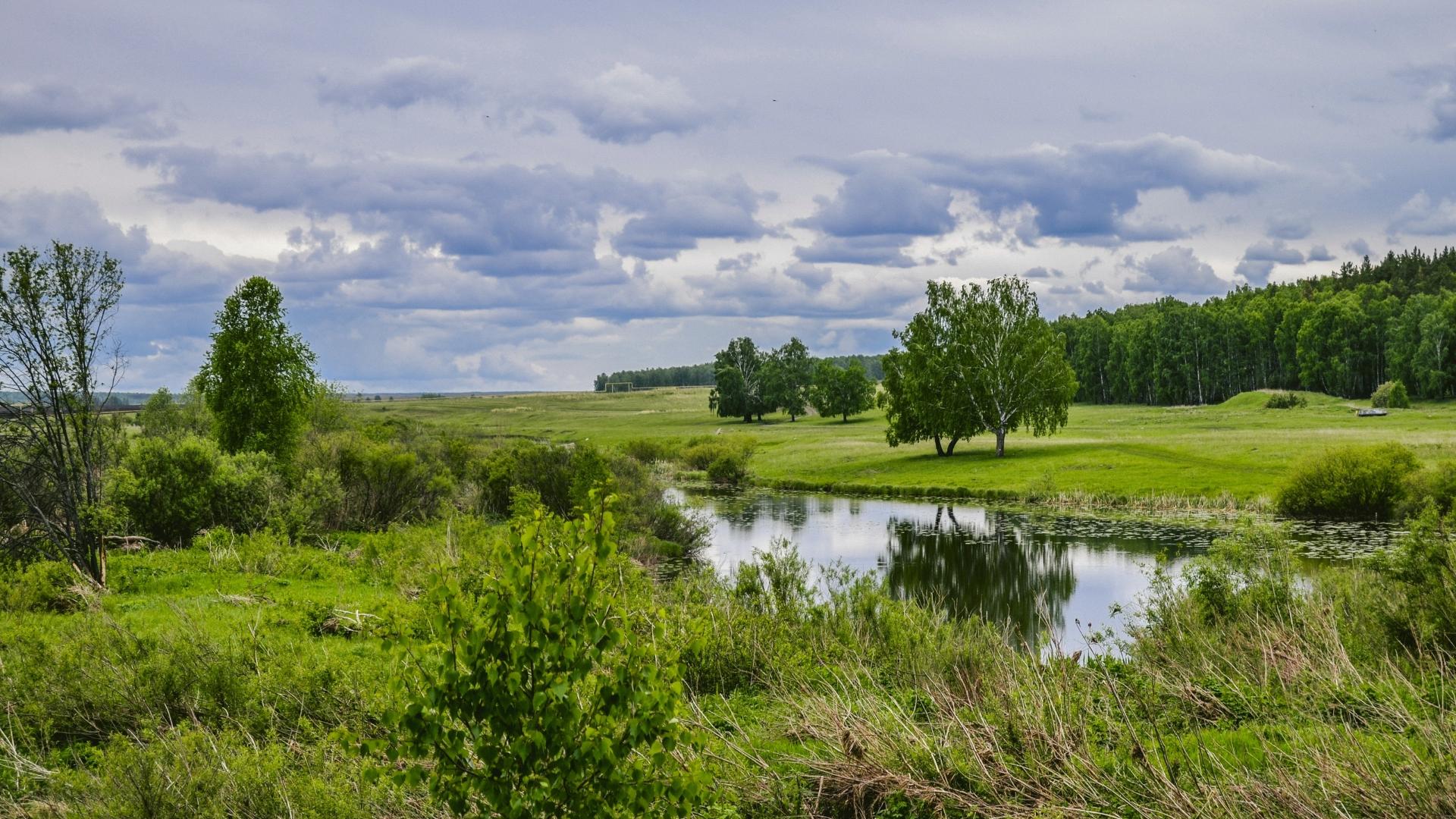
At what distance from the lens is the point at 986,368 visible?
190 feet

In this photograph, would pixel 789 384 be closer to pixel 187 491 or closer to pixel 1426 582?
pixel 187 491

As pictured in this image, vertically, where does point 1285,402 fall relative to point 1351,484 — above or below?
above

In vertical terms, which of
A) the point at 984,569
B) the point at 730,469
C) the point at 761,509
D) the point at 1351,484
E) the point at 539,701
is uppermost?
the point at 539,701

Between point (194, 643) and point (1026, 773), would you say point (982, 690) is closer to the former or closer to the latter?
point (1026, 773)

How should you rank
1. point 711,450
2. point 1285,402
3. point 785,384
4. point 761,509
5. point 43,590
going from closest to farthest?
point 43,590
point 761,509
point 711,450
point 1285,402
point 785,384

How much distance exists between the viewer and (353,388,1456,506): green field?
4552 centimetres

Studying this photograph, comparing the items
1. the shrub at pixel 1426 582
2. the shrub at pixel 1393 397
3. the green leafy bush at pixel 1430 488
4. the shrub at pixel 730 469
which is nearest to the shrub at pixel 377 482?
the shrub at pixel 1426 582

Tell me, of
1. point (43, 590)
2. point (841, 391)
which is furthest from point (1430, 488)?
point (841, 391)

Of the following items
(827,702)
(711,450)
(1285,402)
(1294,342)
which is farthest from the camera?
(1294,342)

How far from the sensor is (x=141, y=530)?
22672 mm

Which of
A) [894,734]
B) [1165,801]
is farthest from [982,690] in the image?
[1165,801]

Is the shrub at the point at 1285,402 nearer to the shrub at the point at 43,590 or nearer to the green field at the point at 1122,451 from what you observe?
the green field at the point at 1122,451

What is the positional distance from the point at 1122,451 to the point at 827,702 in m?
53.2

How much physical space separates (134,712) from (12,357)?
10.00 metres
